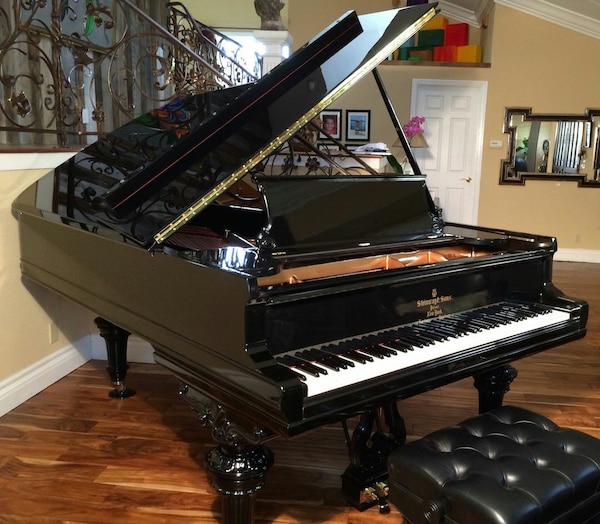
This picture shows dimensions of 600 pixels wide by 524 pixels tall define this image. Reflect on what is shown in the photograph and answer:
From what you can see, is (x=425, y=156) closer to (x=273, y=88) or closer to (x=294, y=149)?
(x=294, y=149)

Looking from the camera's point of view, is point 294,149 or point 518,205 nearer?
point 294,149

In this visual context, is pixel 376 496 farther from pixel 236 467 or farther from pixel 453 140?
pixel 453 140

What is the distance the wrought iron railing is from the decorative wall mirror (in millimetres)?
3608

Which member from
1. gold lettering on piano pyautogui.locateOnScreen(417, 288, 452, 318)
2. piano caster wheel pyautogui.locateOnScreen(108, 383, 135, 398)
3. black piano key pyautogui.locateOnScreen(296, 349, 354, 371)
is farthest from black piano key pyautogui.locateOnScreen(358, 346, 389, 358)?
piano caster wheel pyautogui.locateOnScreen(108, 383, 135, 398)

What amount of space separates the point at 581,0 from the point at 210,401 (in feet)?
22.3

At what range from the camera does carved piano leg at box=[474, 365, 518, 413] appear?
2242mm

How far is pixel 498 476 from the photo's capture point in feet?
4.72

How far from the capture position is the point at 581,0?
6363 millimetres

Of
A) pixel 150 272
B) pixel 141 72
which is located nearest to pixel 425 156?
pixel 141 72

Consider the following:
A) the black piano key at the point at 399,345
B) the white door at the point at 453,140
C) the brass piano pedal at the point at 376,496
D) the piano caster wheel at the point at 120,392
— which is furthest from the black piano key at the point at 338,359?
the white door at the point at 453,140

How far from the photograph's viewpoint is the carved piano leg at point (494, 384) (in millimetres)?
2242

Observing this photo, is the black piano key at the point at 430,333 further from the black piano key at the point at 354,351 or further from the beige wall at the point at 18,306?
the beige wall at the point at 18,306

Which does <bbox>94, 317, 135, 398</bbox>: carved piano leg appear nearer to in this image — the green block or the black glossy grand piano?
the black glossy grand piano

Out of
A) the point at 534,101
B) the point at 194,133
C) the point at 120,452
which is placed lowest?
the point at 120,452
